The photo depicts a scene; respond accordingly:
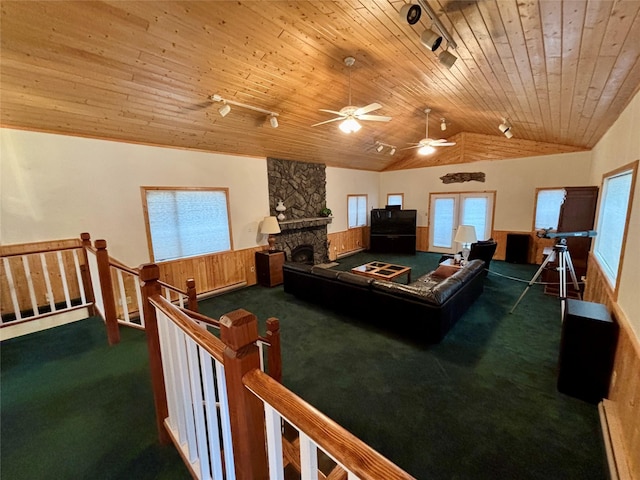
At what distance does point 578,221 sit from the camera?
461cm

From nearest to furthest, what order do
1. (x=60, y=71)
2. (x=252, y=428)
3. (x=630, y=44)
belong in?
(x=252, y=428)
(x=630, y=44)
(x=60, y=71)

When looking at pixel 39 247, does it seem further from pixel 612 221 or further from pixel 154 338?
pixel 612 221

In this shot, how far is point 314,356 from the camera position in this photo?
9.96 ft

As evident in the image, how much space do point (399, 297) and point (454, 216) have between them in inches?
225

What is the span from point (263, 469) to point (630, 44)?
11.4ft

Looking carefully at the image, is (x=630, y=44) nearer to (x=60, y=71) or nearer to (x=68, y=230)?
(x=60, y=71)

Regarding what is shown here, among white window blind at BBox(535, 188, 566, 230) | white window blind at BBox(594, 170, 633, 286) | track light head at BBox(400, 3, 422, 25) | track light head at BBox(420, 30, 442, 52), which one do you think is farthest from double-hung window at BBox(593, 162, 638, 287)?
white window blind at BBox(535, 188, 566, 230)

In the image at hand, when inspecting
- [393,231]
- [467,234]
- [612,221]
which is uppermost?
[612,221]

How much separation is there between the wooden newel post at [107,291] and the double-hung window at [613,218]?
4.99 metres

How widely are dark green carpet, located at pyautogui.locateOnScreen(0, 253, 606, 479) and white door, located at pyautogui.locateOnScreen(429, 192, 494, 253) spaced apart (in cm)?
424

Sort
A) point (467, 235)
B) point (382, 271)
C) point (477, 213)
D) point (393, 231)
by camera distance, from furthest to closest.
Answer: point (393, 231) < point (477, 213) < point (382, 271) < point (467, 235)

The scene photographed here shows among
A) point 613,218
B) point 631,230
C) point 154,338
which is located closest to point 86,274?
point 154,338

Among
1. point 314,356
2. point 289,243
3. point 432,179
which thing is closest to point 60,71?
point 314,356

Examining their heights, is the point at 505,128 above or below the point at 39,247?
above
